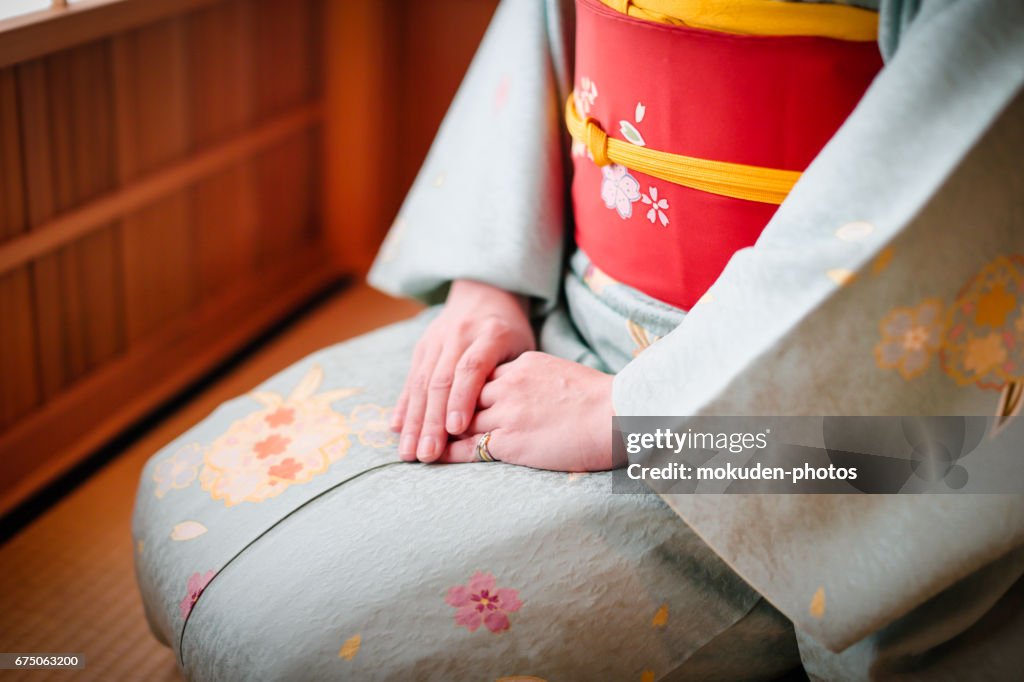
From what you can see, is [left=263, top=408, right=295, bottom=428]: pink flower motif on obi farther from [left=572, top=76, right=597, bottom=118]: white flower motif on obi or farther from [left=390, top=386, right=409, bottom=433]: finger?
[left=572, top=76, right=597, bottom=118]: white flower motif on obi

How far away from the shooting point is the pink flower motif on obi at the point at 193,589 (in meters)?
0.86

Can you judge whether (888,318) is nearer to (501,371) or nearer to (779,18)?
(779,18)

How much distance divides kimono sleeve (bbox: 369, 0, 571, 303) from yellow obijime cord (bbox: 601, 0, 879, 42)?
28 cm

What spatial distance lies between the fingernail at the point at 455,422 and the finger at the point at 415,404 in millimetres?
37

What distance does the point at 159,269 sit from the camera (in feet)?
5.45

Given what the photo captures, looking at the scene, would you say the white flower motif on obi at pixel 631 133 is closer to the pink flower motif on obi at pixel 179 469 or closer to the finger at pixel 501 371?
the finger at pixel 501 371

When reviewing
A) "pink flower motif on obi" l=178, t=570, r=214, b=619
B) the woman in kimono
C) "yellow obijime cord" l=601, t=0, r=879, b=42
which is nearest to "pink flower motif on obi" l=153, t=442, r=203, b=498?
the woman in kimono

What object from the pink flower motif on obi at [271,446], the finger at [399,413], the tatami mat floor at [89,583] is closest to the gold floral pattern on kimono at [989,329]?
the finger at [399,413]

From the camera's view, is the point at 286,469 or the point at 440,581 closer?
the point at 440,581

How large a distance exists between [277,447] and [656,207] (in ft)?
1.43

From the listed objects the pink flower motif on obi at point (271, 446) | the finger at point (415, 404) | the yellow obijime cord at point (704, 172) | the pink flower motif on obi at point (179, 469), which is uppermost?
the yellow obijime cord at point (704, 172)

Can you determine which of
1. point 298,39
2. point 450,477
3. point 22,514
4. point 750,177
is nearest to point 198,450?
point 450,477

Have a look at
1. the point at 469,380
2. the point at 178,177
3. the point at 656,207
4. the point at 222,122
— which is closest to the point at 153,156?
the point at 178,177

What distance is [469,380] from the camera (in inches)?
36.9
